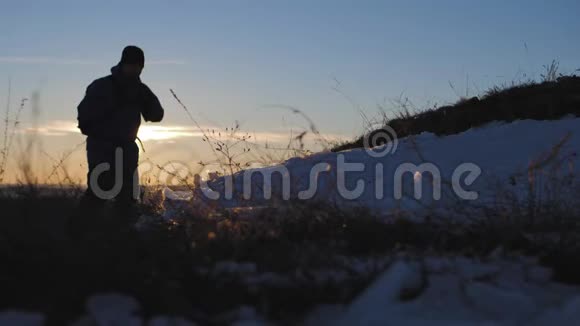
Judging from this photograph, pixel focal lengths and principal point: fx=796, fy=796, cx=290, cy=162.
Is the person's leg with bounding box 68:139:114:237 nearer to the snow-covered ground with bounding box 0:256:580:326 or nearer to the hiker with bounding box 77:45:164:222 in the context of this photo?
the hiker with bounding box 77:45:164:222

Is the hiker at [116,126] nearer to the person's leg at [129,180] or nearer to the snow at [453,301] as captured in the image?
the person's leg at [129,180]

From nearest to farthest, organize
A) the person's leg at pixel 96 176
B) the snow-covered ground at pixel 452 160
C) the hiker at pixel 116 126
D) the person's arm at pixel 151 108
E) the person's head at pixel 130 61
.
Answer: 1. the person's leg at pixel 96 176
2. the hiker at pixel 116 126
3. the person's head at pixel 130 61
4. the person's arm at pixel 151 108
5. the snow-covered ground at pixel 452 160

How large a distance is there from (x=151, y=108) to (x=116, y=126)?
1.29ft

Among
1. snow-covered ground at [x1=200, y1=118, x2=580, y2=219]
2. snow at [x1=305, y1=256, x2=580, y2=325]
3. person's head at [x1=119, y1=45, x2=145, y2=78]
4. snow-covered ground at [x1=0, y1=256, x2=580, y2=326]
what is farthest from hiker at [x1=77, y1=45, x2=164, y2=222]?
snow at [x1=305, y1=256, x2=580, y2=325]

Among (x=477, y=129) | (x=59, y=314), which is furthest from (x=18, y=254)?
(x=477, y=129)

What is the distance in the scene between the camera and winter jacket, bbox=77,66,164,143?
21.9 ft

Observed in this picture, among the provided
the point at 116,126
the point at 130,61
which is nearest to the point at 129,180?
the point at 116,126

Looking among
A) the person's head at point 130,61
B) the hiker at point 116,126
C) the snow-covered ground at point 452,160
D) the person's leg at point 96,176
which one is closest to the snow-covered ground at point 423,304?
the person's leg at point 96,176

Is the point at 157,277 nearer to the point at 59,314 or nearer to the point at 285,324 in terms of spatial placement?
the point at 59,314

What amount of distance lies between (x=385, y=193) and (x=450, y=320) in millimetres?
5162

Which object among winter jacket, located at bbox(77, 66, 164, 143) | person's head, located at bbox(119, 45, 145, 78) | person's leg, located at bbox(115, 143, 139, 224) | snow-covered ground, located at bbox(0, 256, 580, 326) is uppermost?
person's head, located at bbox(119, 45, 145, 78)

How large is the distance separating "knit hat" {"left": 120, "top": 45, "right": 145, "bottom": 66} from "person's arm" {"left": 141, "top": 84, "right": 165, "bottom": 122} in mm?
264

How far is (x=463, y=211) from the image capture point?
16.2 ft

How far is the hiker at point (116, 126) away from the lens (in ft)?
21.9
